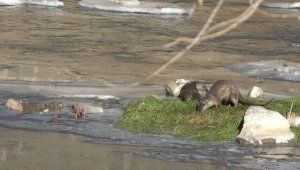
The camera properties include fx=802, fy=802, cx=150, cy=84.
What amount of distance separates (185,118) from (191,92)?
1.35 m

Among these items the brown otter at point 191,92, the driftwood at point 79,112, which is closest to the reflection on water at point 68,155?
the driftwood at point 79,112

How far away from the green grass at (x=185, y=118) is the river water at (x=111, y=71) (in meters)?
0.27

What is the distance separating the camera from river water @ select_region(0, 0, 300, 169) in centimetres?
894

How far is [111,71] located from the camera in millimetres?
16938

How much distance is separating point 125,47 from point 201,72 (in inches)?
152

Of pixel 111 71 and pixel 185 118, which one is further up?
pixel 111 71

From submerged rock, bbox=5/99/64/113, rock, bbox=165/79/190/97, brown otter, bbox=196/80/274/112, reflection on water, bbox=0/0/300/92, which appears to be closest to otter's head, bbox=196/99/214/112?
brown otter, bbox=196/80/274/112

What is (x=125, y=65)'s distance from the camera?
1789 centimetres

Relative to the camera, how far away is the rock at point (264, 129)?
9531 millimetres

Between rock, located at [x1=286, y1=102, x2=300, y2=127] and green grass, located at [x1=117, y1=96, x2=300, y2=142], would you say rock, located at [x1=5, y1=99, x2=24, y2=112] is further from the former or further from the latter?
rock, located at [x1=286, y1=102, x2=300, y2=127]

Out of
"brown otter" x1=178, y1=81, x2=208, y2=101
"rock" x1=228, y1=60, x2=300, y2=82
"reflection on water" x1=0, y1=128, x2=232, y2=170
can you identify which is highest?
"rock" x1=228, y1=60, x2=300, y2=82

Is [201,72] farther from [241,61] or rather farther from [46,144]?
[46,144]

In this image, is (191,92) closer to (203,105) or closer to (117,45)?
(203,105)

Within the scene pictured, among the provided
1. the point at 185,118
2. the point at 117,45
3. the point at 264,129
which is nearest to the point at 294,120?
the point at 264,129
